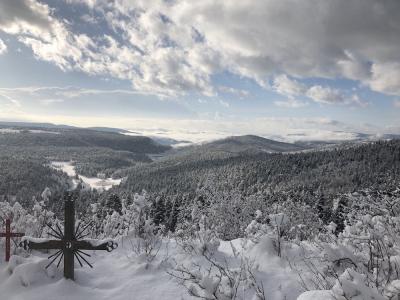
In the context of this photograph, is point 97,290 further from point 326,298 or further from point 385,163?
point 385,163

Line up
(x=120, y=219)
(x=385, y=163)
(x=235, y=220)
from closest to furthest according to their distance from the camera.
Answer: (x=120, y=219), (x=235, y=220), (x=385, y=163)

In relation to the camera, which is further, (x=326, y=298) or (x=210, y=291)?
(x=210, y=291)

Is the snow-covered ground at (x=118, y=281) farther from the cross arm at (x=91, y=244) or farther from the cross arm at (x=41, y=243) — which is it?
the cross arm at (x=91, y=244)

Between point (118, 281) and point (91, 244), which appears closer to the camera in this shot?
point (118, 281)

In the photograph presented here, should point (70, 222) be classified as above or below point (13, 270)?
above

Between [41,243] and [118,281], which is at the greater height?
[41,243]

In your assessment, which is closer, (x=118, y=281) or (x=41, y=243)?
(x=118, y=281)

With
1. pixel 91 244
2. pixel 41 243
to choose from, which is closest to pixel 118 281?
pixel 91 244

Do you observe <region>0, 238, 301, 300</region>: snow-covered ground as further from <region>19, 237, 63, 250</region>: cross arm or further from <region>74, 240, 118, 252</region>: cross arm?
<region>74, 240, 118, 252</region>: cross arm

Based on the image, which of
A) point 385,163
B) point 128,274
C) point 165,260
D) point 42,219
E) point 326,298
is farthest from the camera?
point 385,163

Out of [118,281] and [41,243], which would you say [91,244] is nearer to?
[118,281]

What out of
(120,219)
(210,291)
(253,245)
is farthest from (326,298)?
(120,219)
